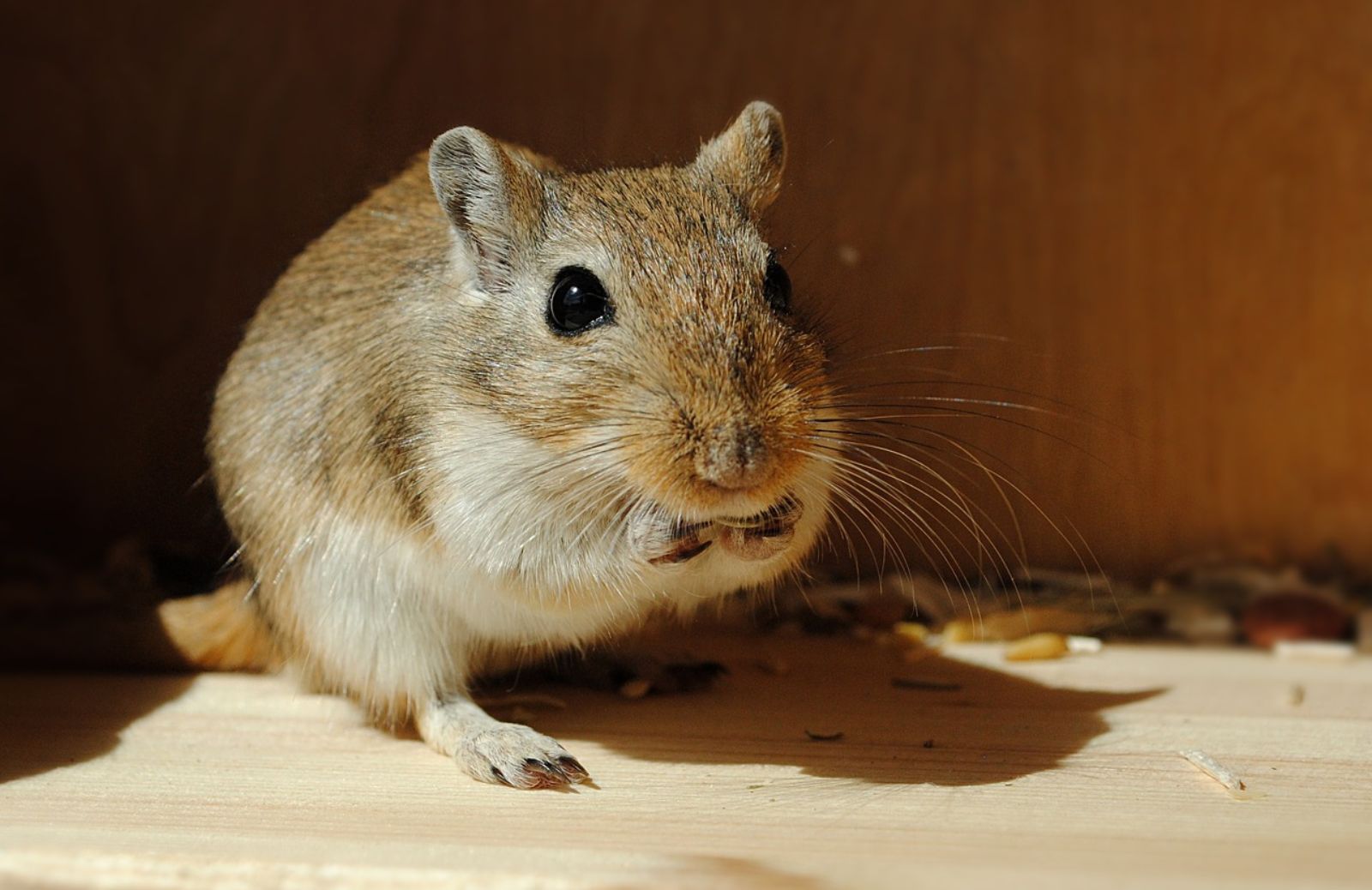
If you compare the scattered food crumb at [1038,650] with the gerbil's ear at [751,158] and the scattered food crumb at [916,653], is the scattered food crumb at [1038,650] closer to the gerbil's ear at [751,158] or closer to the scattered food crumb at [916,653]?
the scattered food crumb at [916,653]

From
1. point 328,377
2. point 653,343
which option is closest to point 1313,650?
point 653,343

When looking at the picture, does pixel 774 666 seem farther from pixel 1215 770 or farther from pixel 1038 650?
pixel 1215 770

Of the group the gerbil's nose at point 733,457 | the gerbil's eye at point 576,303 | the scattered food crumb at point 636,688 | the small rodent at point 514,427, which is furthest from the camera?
the scattered food crumb at point 636,688

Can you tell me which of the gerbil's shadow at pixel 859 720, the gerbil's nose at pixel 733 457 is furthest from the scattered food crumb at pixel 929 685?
the gerbil's nose at pixel 733 457

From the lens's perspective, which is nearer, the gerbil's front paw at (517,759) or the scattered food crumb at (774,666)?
the gerbil's front paw at (517,759)

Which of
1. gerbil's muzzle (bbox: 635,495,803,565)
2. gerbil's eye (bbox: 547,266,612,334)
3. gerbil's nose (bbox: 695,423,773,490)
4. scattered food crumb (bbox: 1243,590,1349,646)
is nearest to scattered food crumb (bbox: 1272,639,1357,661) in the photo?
scattered food crumb (bbox: 1243,590,1349,646)

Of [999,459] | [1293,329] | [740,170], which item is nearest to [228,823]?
[740,170]

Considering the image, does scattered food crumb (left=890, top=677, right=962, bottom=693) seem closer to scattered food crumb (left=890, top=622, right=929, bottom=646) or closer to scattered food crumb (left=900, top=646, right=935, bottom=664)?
scattered food crumb (left=900, top=646, right=935, bottom=664)
